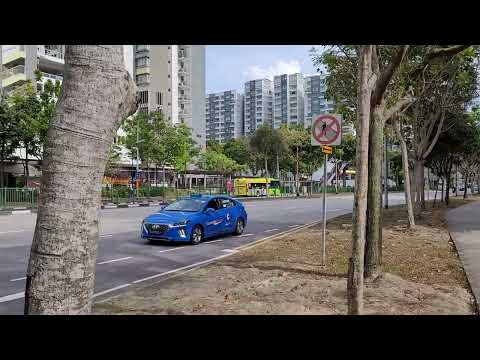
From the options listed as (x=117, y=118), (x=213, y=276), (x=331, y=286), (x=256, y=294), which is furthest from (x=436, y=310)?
(x=117, y=118)

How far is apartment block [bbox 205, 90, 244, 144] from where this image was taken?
7531 centimetres

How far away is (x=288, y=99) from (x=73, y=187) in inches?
2445

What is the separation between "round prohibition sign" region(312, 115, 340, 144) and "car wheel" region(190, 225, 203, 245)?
481 cm

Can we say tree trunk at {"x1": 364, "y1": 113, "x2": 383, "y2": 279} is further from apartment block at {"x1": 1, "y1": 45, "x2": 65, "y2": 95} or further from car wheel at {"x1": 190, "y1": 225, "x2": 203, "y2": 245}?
apartment block at {"x1": 1, "y1": 45, "x2": 65, "y2": 95}

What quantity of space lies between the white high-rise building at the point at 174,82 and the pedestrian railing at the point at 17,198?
125 feet

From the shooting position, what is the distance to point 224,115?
81.9m

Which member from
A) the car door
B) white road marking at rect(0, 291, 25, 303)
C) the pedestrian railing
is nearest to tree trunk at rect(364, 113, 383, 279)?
white road marking at rect(0, 291, 25, 303)

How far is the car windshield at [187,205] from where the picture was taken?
12430 millimetres

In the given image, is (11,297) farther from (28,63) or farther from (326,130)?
(28,63)

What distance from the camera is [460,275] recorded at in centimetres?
745

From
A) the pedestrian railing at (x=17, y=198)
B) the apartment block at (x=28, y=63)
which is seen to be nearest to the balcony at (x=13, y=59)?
the apartment block at (x=28, y=63)

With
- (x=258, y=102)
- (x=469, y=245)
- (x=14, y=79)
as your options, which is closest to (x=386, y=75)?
(x=469, y=245)

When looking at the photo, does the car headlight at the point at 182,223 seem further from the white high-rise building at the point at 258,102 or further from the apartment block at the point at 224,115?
the apartment block at the point at 224,115
